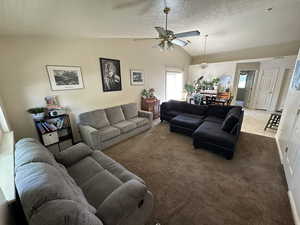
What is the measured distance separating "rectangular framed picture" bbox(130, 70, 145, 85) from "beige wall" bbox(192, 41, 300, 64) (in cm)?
439

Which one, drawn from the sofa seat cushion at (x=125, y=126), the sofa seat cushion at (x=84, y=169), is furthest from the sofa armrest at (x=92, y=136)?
the sofa seat cushion at (x=84, y=169)

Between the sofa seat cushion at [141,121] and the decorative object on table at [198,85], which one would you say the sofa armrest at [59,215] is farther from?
the decorative object on table at [198,85]

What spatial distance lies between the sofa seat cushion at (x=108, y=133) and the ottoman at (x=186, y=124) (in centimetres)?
157

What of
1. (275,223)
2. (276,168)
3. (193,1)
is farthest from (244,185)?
(193,1)

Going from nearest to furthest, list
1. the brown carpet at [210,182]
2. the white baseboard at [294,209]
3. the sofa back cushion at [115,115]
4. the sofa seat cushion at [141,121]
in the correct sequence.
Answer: the white baseboard at [294,209] → the brown carpet at [210,182] → the sofa back cushion at [115,115] → the sofa seat cushion at [141,121]

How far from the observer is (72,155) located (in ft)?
5.82

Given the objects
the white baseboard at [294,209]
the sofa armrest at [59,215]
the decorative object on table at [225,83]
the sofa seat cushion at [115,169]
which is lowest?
the white baseboard at [294,209]

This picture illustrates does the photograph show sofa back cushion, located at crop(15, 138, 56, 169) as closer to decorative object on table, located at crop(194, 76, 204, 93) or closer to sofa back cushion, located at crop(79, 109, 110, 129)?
sofa back cushion, located at crop(79, 109, 110, 129)

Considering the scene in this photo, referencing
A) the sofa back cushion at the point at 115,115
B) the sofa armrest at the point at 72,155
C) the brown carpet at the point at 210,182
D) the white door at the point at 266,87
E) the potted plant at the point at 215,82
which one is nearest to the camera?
the brown carpet at the point at 210,182

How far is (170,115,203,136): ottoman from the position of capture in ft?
10.6

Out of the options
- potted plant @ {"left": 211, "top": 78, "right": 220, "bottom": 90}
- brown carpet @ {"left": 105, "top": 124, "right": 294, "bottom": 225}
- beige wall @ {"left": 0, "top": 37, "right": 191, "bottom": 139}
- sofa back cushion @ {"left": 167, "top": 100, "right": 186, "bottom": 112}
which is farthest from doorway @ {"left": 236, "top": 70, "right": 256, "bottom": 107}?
beige wall @ {"left": 0, "top": 37, "right": 191, "bottom": 139}

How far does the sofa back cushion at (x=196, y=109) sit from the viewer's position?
378cm

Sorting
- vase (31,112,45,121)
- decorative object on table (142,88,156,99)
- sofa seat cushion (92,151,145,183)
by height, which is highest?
decorative object on table (142,88,156,99)

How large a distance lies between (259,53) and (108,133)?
6.85 meters
